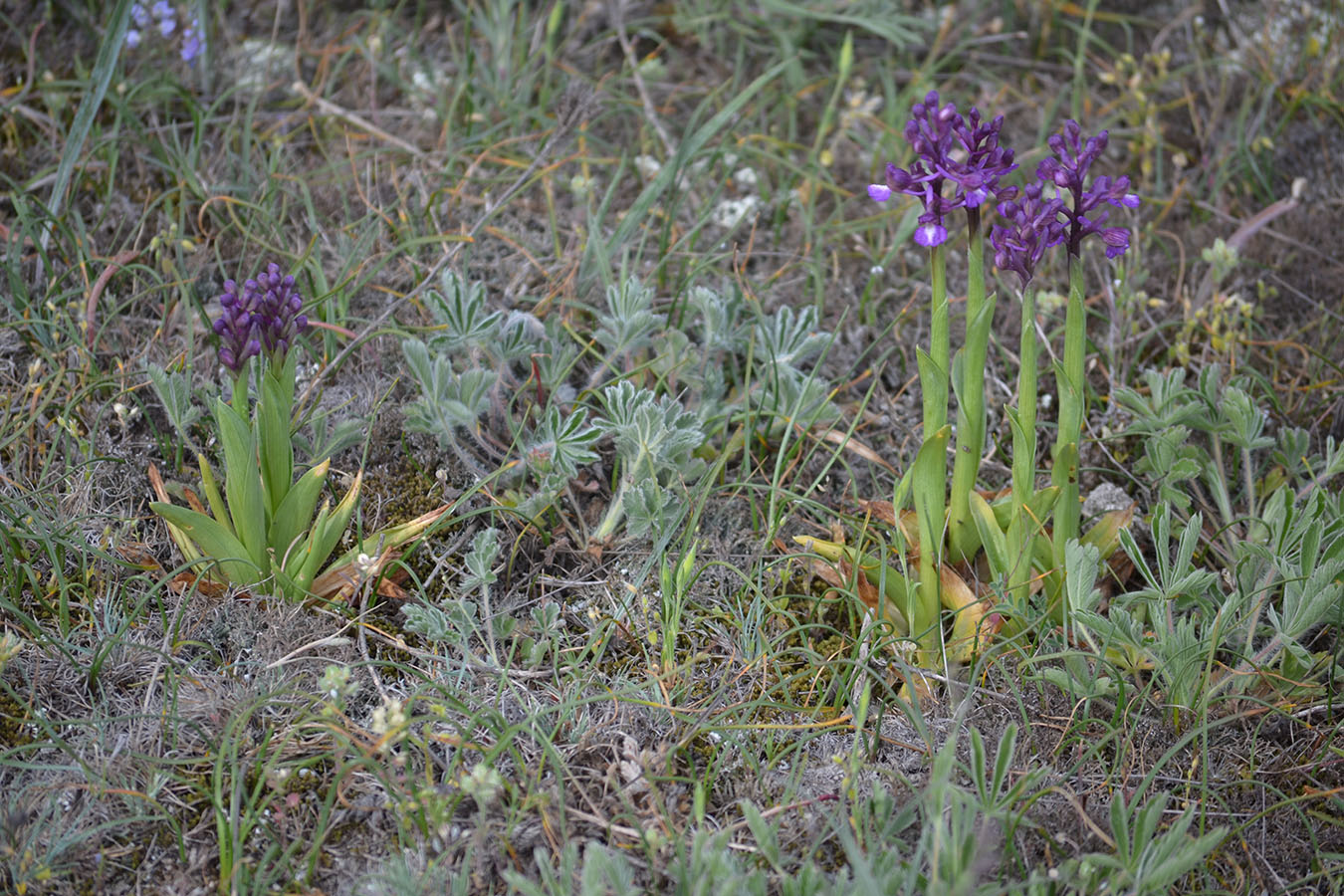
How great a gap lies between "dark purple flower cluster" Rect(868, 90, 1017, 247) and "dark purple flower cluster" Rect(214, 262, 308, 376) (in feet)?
3.67

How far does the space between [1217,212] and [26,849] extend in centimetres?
342

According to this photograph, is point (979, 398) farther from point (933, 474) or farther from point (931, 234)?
point (931, 234)

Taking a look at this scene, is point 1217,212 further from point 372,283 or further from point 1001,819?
point 372,283

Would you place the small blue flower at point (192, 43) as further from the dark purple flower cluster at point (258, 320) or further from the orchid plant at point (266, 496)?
the dark purple flower cluster at point (258, 320)

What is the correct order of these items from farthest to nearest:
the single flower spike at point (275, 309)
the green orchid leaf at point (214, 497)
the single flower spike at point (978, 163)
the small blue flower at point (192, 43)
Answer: the small blue flower at point (192, 43)
the green orchid leaf at point (214, 497)
the single flower spike at point (275, 309)
the single flower spike at point (978, 163)

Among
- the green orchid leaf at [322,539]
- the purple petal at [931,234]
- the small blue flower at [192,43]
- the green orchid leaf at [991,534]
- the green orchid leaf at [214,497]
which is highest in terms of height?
the small blue flower at [192,43]

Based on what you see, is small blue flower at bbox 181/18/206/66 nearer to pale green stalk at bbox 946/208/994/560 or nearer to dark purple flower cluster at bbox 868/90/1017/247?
→ dark purple flower cluster at bbox 868/90/1017/247

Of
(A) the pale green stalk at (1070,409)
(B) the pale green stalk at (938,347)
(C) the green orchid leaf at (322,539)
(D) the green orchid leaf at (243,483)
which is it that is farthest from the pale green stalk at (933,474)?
(D) the green orchid leaf at (243,483)

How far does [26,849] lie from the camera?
5.29 ft

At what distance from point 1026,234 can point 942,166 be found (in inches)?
8.8

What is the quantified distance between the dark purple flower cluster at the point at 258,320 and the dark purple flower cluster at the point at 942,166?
112 centimetres

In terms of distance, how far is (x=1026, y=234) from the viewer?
1859 millimetres

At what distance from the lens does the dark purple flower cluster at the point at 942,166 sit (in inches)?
68.7

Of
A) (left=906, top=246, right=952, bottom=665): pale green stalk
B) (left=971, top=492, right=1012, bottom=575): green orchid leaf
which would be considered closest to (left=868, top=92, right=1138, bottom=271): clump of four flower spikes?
(left=906, top=246, right=952, bottom=665): pale green stalk
